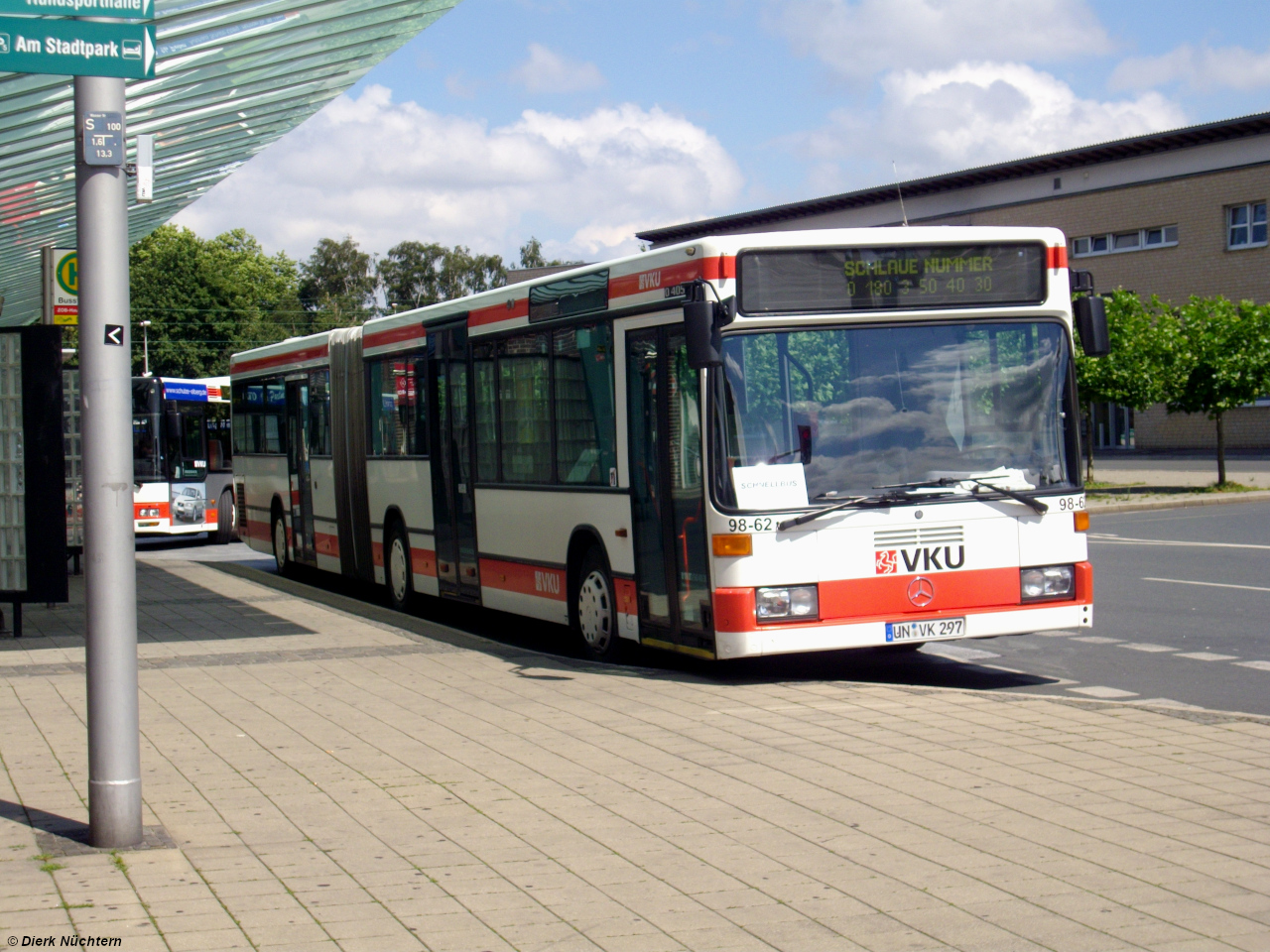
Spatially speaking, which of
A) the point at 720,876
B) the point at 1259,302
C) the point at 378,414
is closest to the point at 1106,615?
the point at 378,414

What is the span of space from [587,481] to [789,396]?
7.56 feet

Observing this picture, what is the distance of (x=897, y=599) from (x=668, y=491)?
165 centimetres

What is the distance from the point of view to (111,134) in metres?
5.66

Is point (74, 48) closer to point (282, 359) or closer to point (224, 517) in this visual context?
point (282, 359)

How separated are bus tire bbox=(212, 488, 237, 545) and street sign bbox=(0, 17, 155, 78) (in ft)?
77.2

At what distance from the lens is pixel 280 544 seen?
20.5 metres

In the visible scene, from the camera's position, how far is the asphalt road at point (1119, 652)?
32.7ft

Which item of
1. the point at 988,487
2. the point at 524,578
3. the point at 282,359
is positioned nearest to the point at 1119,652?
the point at 988,487

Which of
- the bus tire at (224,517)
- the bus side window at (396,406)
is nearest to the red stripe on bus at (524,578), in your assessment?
the bus side window at (396,406)

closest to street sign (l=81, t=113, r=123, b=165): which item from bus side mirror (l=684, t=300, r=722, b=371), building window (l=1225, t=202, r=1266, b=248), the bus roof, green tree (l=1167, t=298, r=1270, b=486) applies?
Answer: bus side mirror (l=684, t=300, r=722, b=371)

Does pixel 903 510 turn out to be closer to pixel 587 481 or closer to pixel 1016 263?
pixel 1016 263

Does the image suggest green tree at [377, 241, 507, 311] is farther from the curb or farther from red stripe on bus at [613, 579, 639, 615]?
red stripe on bus at [613, 579, 639, 615]

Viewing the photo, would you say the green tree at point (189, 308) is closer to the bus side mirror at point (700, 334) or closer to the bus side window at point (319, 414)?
the bus side window at point (319, 414)

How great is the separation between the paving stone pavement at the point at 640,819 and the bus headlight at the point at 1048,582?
3.60ft
